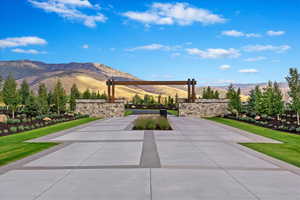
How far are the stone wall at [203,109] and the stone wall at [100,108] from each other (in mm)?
8797

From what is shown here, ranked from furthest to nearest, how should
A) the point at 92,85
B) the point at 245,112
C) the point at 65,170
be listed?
1. the point at 92,85
2. the point at 245,112
3. the point at 65,170

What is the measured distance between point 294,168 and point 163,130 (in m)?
13.3

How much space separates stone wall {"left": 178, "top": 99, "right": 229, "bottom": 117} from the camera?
42.5 metres

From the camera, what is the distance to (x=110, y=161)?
10.5 metres

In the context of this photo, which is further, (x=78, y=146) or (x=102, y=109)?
(x=102, y=109)

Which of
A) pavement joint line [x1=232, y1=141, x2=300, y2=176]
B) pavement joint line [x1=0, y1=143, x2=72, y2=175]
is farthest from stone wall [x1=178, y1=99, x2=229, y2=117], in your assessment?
pavement joint line [x1=0, y1=143, x2=72, y2=175]

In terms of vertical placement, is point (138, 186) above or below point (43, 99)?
below

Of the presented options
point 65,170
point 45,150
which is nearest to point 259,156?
point 65,170

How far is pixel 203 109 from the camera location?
140 feet

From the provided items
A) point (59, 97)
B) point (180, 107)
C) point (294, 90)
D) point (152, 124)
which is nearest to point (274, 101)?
point (294, 90)

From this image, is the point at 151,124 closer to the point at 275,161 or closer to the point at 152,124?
the point at 152,124

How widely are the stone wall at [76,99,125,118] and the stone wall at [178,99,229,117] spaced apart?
8.80 m

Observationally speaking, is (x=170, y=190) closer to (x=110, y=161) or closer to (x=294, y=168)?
(x=110, y=161)

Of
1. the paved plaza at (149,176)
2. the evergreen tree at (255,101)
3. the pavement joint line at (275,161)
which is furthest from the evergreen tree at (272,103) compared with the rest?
the paved plaza at (149,176)
